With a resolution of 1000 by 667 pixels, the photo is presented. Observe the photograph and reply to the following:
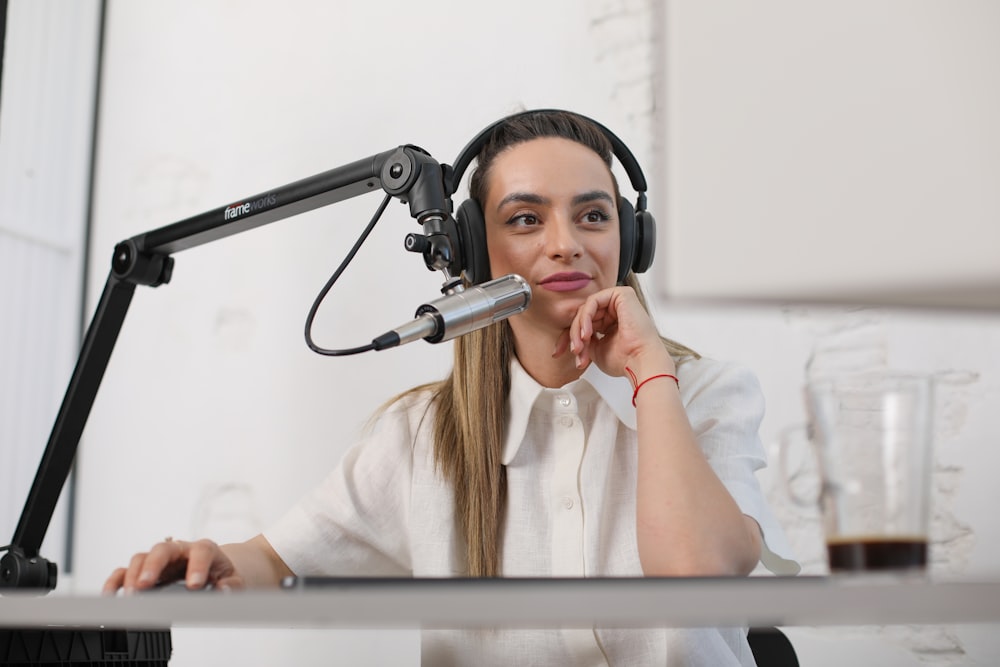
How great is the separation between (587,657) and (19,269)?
163 cm

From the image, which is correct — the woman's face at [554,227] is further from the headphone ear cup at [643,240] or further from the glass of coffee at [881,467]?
the glass of coffee at [881,467]

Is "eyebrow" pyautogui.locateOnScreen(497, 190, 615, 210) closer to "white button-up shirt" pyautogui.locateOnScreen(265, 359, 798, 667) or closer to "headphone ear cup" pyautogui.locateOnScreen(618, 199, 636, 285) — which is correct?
"headphone ear cup" pyautogui.locateOnScreen(618, 199, 636, 285)

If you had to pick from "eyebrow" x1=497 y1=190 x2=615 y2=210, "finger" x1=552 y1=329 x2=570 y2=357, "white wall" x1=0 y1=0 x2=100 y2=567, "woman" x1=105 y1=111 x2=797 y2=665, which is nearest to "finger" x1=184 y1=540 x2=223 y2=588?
"woman" x1=105 y1=111 x2=797 y2=665

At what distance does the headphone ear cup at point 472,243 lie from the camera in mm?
1175

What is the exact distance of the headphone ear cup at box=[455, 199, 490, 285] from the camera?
1.17 metres

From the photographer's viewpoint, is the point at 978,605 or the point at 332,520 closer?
the point at 978,605

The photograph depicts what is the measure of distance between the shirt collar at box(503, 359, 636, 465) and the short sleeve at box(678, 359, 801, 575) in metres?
0.09

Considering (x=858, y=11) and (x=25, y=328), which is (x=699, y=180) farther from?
(x=25, y=328)

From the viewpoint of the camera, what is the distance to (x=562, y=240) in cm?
135

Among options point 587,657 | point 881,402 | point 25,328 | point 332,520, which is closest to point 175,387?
point 25,328

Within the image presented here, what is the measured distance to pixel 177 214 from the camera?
2.22 metres

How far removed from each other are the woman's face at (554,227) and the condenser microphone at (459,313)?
1.49 ft

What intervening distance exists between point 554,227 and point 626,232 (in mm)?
107

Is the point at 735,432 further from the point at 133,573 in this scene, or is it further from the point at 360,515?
the point at 133,573
